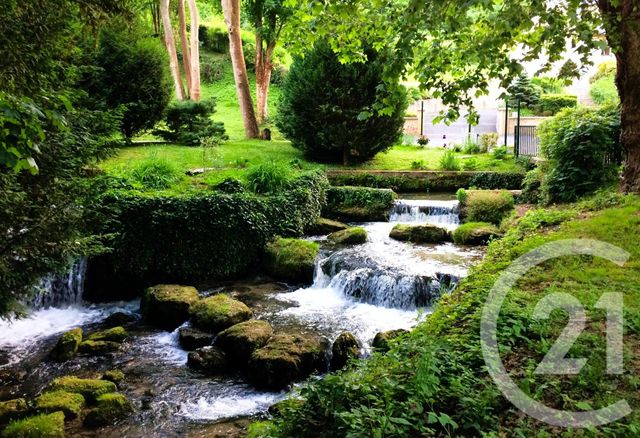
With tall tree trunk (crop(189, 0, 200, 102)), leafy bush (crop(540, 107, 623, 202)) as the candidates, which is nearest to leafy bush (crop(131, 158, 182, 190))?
leafy bush (crop(540, 107, 623, 202))

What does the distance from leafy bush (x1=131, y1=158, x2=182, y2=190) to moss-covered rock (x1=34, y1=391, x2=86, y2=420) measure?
18.8 feet

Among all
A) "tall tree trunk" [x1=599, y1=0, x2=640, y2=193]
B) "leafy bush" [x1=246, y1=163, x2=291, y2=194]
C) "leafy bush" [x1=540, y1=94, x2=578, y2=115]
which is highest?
"leafy bush" [x1=540, y1=94, x2=578, y2=115]

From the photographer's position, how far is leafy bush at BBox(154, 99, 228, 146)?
18844 millimetres

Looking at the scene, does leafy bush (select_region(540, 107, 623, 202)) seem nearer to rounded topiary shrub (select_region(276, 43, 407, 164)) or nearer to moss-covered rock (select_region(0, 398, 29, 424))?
rounded topiary shrub (select_region(276, 43, 407, 164))

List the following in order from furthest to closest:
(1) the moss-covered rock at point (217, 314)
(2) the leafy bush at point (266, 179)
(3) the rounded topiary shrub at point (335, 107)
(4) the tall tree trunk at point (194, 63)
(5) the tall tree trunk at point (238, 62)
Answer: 1. (4) the tall tree trunk at point (194, 63)
2. (5) the tall tree trunk at point (238, 62)
3. (3) the rounded topiary shrub at point (335, 107)
4. (2) the leafy bush at point (266, 179)
5. (1) the moss-covered rock at point (217, 314)

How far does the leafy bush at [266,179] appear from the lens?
1182 centimetres

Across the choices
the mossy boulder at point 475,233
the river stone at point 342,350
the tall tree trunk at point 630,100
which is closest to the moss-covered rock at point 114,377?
the river stone at point 342,350

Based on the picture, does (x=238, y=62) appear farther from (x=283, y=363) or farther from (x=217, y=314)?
(x=283, y=363)

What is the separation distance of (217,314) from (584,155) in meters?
8.46

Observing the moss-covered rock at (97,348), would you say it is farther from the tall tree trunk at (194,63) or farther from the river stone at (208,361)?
the tall tree trunk at (194,63)

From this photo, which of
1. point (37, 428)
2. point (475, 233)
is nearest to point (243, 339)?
point (37, 428)

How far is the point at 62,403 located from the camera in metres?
5.66

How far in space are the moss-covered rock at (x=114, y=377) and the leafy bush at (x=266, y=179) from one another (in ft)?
19.3

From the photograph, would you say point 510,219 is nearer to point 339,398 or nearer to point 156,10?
point 339,398
